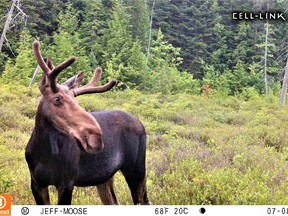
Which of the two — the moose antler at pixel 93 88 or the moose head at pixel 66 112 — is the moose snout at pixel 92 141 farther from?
the moose antler at pixel 93 88

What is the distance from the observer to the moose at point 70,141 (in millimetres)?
2207

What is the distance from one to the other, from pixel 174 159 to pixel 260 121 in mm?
4145

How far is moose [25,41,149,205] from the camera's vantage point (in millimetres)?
2207

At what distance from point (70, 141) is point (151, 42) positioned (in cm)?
1612

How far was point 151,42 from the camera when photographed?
59.8ft

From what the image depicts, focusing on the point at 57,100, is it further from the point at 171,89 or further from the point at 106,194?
the point at 171,89

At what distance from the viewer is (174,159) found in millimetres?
4234

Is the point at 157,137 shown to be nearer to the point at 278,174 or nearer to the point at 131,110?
the point at 131,110

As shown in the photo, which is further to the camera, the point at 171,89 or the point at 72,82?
the point at 171,89

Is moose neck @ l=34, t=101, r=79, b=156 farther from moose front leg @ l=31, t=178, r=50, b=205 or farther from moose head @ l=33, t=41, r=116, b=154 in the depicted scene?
moose front leg @ l=31, t=178, r=50, b=205

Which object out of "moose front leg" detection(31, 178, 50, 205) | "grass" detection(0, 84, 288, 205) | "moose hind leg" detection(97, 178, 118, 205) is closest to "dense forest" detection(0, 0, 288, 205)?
"grass" detection(0, 84, 288, 205)
